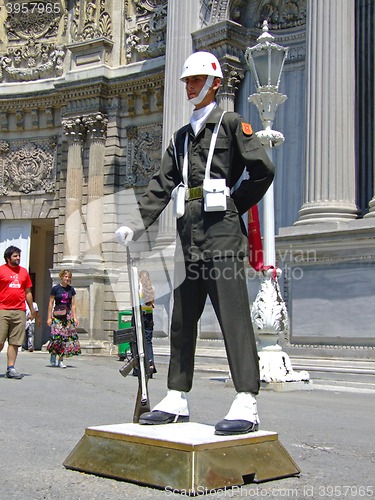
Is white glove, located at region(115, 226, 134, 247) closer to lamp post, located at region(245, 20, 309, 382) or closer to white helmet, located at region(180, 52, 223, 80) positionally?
white helmet, located at region(180, 52, 223, 80)

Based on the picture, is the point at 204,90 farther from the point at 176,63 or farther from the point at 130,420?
the point at 176,63

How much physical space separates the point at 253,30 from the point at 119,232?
13.4 meters

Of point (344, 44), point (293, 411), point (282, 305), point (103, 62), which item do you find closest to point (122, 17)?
point (103, 62)

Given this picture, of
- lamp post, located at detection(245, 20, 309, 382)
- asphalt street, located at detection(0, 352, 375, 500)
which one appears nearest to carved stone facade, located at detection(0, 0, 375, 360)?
lamp post, located at detection(245, 20, 309, 382)

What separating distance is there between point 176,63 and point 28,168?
8.28 m

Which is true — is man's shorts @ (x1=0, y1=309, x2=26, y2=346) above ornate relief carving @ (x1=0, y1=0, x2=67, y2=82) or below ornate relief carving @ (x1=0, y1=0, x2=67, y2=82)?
below

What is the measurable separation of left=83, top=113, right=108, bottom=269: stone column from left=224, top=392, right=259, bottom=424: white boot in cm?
1620

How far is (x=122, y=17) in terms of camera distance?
20422 mm

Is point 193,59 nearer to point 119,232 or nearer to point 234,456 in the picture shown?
point 119,232

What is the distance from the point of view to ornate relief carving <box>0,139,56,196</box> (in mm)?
21797

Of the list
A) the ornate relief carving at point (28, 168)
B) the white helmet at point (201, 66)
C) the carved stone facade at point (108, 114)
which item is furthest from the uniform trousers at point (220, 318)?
the ornate relief carving at point (28, 168)

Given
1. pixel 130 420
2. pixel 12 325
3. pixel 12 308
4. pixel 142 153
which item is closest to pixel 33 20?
pixel 142 153

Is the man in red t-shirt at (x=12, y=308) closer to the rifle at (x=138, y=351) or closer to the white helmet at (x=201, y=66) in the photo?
the rifle at (x=138, y=351)

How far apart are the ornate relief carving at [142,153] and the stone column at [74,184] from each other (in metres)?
1.61
